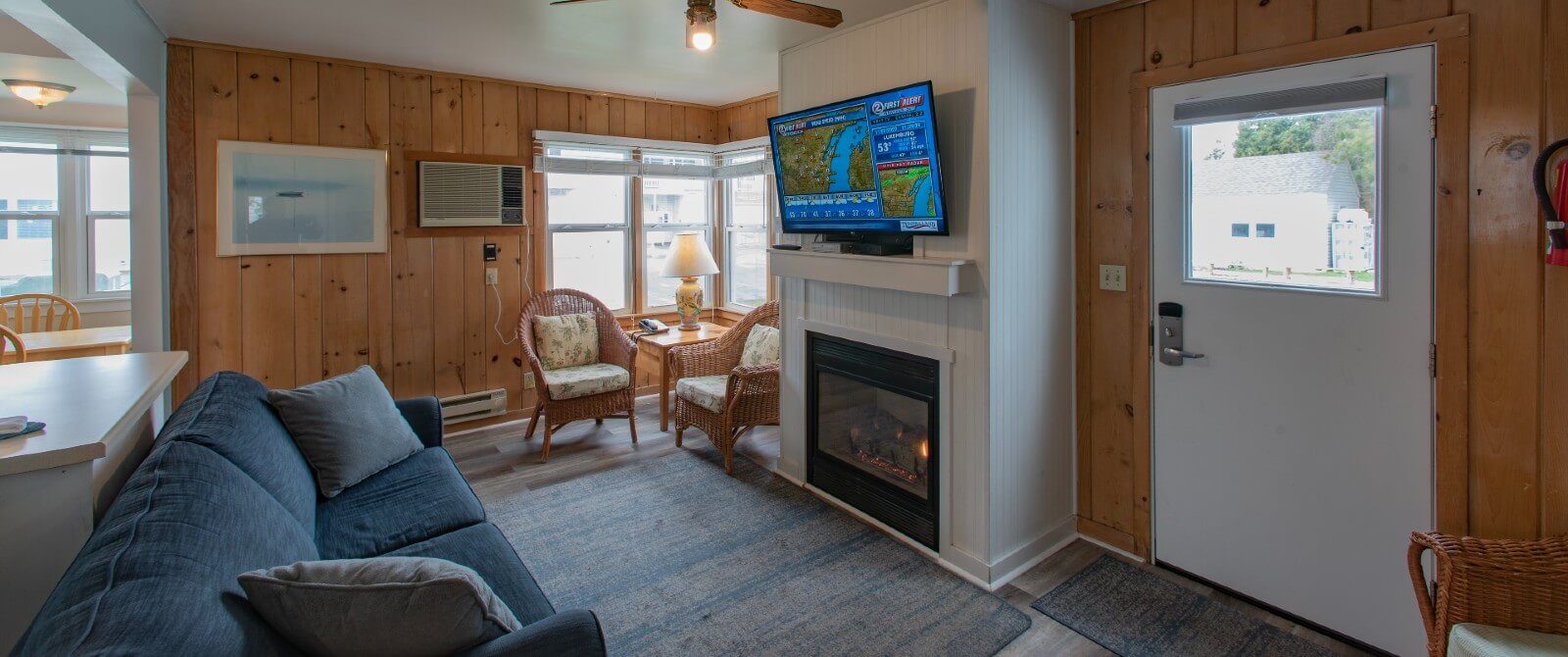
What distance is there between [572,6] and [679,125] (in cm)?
233

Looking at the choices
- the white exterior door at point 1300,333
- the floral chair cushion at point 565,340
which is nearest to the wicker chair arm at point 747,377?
the floral chair cushion at point 565,340

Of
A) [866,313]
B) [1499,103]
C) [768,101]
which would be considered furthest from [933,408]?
[768,101]

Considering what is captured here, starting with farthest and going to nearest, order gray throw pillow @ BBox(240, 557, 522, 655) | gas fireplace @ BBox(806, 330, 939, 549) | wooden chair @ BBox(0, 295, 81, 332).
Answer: wooden chair @ BBox(0, 295, 81, 332) < gas fireplace @ BBox(806, 330, 939, 549) < gray throw pillow @ BBox(240, 557, 522, 655)

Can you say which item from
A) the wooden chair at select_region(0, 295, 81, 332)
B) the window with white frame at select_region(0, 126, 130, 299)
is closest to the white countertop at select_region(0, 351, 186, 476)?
the wooden chair at select_region(0, 295, 81, 332)

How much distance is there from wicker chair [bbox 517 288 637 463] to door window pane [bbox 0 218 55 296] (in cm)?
370

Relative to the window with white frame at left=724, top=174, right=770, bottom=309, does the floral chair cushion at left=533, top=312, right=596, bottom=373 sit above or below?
below

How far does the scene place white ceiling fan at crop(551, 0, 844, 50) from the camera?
2.22 metres

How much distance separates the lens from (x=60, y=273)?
5441mm

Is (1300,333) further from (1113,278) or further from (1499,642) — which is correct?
(1499,642)

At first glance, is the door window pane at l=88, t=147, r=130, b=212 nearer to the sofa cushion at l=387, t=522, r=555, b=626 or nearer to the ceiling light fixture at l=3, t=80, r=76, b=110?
the ceiling light fixture at l=3, t=80, r=76, b=110

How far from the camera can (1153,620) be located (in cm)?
251

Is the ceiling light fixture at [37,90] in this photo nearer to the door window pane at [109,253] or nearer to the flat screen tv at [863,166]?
the door window pane at [109,253]

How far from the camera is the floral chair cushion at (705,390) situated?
160 inches

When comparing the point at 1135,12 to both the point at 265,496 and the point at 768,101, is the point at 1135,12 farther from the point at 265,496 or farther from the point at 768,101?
the point at 265,496
